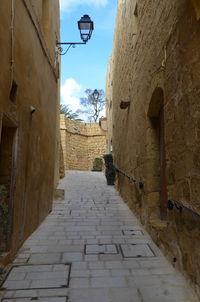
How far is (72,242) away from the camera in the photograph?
157 inches

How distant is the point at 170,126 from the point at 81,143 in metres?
18.2

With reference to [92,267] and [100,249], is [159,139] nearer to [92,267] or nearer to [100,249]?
[100,249]

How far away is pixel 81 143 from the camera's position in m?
21.3

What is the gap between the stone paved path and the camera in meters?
2.47

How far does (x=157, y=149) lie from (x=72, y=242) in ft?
6.49

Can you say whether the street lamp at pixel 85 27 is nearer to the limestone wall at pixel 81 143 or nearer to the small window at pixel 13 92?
the small window at pixel 13 92

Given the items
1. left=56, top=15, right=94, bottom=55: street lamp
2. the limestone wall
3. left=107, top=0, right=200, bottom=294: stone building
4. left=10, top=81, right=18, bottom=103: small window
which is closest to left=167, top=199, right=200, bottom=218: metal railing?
left=107, top=0, right=200, bottom=294: stone building

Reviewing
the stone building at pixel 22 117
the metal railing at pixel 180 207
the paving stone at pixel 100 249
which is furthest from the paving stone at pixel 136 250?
the stone building at pixel 22 117

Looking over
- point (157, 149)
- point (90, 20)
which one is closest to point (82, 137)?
point (90, 20)

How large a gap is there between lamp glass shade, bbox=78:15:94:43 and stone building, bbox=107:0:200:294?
1.15m

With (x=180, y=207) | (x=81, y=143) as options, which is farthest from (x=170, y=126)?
(x=81, y=143)

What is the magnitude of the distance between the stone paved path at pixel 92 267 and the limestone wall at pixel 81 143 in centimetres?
1472

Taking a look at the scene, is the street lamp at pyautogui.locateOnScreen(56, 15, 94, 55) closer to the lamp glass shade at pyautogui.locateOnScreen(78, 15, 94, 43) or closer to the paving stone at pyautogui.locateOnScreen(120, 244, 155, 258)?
the lamp glass shade at pyautogui.locateOnScreen(78, 15, 94, 43)

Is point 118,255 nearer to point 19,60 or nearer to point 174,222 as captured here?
point 174,222
